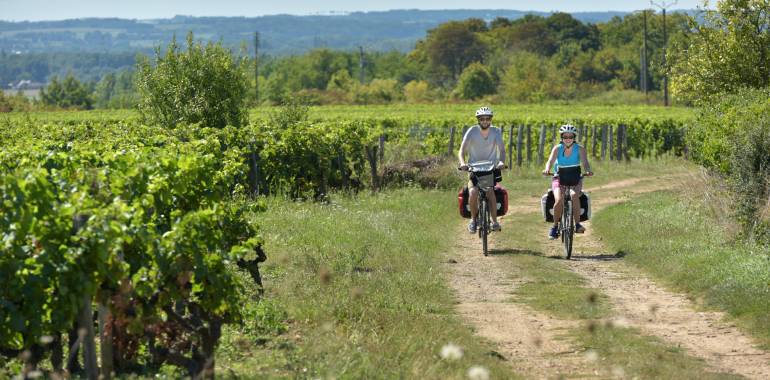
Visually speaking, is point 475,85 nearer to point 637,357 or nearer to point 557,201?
point 557,201

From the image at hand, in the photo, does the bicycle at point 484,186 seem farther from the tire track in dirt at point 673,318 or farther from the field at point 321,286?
the tire track in dirt at point 673,318

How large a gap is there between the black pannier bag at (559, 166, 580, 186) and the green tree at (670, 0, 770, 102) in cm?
1260

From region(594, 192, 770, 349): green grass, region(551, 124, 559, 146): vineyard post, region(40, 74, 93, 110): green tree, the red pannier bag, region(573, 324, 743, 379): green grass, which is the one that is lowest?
region(40, 74, 93, 110): green tree

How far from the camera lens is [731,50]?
27.5 metres

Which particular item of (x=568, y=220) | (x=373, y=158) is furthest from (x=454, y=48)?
(x=568, y=220)

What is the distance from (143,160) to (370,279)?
13.9 ft

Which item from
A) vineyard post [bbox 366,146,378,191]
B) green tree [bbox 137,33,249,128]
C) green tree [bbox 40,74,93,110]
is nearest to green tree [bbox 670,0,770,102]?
vineyard post [bbox 366,146,378,191]

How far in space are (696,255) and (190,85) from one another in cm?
1248

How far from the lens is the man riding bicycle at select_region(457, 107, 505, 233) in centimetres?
1521

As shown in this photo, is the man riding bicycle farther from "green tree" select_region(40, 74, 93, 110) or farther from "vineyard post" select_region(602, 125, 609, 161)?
"green tree" select_region(40, 74, 93, 110)

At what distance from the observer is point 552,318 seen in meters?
10.9

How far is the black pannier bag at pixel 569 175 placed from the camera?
15.3 metres

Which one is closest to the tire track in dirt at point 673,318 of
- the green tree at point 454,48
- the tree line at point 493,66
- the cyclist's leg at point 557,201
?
the cyclist's leg at point 557,201

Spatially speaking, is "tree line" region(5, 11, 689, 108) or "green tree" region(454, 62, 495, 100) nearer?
"tree line" region(5, 11, 689, 108)
